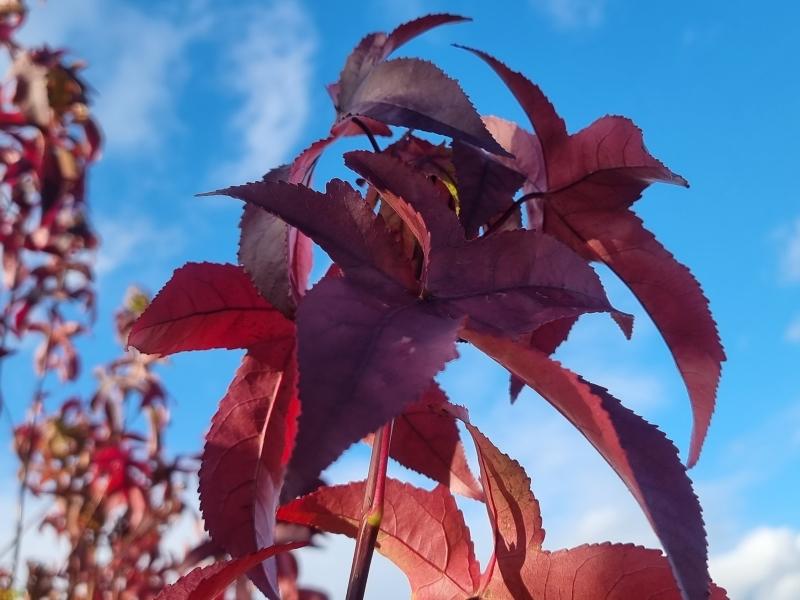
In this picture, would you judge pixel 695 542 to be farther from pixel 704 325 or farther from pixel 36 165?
pixel 36 165

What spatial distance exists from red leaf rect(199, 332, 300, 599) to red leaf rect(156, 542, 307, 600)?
0.03m

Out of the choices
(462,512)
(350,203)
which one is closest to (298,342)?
(350,203)

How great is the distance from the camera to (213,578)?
0.43 metres

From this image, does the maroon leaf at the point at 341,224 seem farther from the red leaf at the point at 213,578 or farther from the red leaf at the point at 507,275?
the red leaf at the point at 213,578

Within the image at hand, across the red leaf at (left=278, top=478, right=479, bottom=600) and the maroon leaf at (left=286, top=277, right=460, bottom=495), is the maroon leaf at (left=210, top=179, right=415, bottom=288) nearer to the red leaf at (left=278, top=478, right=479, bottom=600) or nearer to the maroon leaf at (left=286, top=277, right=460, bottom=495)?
the maroon leaf at (left=286, top=277, right=460, bottom=495)

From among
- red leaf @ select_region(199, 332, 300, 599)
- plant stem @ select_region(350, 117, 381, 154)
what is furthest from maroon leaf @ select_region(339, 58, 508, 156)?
red leaf @ select_region(199, 332, 300, 599)

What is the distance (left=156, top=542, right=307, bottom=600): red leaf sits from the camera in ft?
1.40

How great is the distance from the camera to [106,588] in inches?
95.9

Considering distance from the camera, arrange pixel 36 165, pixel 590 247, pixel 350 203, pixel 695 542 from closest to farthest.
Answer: pixel 695 542
pixel 350 203
pixel 590 247
pixel 36 165

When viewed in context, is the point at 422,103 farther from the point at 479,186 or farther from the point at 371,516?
the point at 371,516

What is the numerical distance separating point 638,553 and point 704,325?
0.52ft

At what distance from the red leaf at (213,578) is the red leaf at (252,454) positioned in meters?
0.03

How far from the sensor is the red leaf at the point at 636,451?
0.29 metres

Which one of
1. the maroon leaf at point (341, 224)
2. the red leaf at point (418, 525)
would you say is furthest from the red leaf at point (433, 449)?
the maroon leaf at point (341, 224)
